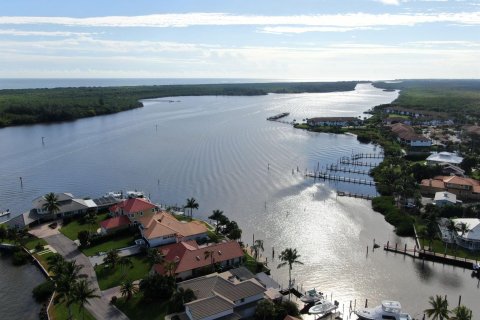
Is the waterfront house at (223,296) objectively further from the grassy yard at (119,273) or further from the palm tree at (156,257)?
the grassy yard at (119,273)

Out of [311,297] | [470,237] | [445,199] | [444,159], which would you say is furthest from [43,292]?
[444,159]

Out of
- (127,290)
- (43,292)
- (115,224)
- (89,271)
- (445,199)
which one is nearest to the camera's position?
(127,290)

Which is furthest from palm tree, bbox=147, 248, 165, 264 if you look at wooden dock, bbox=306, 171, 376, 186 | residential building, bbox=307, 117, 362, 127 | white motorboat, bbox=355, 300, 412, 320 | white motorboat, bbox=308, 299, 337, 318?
residential building, bbox=307, 117, 362, 127

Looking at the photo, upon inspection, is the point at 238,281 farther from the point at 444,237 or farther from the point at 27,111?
the point at 27,111

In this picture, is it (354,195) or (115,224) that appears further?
(354,195)

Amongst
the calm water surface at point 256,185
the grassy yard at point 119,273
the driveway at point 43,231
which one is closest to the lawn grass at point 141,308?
the grassy yard at point 119,273

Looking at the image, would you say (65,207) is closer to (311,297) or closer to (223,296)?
(223,296)

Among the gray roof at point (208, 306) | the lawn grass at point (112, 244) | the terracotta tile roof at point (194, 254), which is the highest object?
the terracotta tile roof at point (194, 254)
